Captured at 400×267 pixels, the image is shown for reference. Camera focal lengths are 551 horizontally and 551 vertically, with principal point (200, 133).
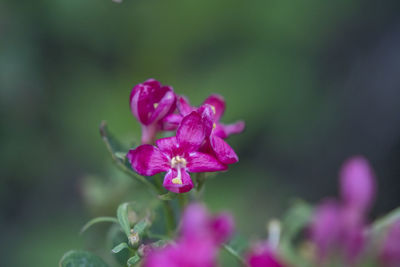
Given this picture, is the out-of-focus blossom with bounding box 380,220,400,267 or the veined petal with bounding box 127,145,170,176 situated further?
the veined petal with bounding box 127,145,170,176

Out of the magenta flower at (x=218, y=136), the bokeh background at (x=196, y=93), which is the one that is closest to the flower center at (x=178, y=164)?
the magenta flower at (x=218, y=136)

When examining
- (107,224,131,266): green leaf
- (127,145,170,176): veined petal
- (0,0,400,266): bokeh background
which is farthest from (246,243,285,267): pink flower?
(0,0,400,266): bokeh background

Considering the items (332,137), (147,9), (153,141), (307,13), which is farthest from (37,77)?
(153,141)

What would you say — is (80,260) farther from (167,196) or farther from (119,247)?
(167,196)

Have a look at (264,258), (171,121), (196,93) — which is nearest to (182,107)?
(171,121)

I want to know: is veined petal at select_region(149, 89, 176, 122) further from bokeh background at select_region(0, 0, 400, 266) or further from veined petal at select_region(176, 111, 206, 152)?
bokeh background at select_region(0, 0, 400, 266)

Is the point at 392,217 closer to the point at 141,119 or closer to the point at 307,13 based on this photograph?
the point at 141,119
